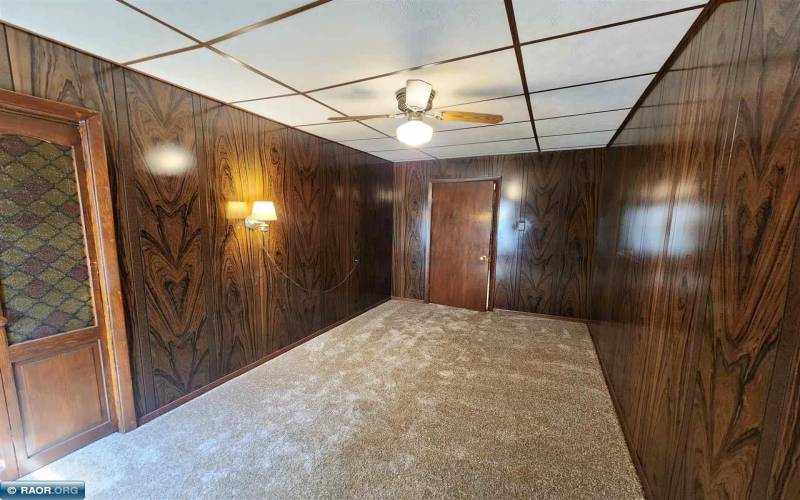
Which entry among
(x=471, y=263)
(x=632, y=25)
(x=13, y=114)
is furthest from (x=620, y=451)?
(x=13, y=114)

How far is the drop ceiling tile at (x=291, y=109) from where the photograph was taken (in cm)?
243

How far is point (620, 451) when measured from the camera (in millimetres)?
1896

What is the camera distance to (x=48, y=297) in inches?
68.4

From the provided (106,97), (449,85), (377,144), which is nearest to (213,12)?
(106,97)

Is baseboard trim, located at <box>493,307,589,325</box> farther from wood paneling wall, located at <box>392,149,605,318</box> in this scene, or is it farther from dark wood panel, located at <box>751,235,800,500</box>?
dark wood panel, located at <box>751,235,800,500</box>

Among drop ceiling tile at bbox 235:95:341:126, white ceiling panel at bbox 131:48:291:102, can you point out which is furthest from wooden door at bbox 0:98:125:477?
drop ceiling tile at bbox 235:95:341:126

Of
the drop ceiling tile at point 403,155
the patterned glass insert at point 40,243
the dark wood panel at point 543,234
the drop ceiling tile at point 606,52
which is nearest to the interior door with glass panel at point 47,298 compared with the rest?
the patterned glass insert at point 40,243

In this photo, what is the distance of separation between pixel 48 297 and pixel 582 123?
4199mm

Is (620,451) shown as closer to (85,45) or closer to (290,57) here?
(290,57)

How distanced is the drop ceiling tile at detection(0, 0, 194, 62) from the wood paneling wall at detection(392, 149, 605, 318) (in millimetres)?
3778

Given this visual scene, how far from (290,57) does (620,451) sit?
10.2 ft

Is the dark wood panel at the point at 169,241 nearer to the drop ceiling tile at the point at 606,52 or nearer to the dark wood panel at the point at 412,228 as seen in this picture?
the drop ceiling tile at the point at 606,52

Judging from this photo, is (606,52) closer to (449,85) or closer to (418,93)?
(449,85)

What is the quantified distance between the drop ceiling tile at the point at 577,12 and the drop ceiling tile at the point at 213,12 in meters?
0.99
